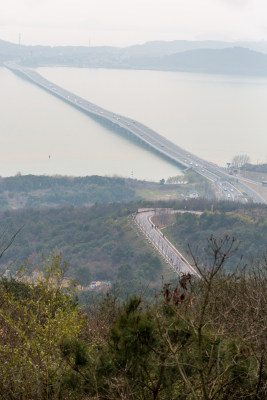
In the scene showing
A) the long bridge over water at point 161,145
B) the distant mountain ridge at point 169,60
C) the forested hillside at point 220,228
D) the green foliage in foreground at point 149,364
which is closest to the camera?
the green foliage in foreground at point 149,364

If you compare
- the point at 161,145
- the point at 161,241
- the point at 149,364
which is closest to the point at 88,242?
the point at 161,241

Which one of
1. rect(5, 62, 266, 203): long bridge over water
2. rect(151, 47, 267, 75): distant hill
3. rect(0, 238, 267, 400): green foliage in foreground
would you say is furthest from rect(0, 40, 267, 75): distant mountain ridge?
rect(0, 238, 267, 400): green foliage in foreground

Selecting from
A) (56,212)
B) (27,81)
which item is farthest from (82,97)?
(56,212)

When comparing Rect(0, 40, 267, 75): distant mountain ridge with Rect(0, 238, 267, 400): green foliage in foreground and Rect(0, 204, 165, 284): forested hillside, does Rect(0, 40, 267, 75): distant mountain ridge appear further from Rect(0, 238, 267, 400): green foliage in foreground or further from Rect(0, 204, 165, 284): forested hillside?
Rect(0, 238, 267, 400): green foliage in foreground

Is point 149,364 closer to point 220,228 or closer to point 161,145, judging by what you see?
point 220,228

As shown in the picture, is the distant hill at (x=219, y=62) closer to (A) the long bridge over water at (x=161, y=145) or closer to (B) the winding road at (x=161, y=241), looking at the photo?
(A) the long bridge over water at (x=161, y=145)

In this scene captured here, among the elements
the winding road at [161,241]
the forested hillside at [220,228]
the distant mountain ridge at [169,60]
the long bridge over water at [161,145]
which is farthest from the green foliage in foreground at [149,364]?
the distant mountain ridge at [169,60]

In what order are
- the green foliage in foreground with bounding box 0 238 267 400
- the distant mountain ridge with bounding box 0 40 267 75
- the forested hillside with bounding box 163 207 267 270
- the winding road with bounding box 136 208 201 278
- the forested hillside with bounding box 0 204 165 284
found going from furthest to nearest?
the distant mountain ridge with bounding box 0 40 267 75 → the forested hillside with bounding box 163 207 267 270 → the forested hillside with bounding box 0 204 165 284 → the winding road with bounding box 136 208 201 278 → the green foliage in foreground with bounding box 0 238 267 400

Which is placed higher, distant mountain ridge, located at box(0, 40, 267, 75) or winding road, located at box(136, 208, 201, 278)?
distant mountain ridge, located at box(0, 40, 267, 75)
